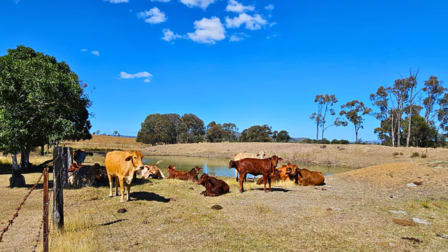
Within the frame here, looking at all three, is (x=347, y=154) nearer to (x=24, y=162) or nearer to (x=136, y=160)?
(x=136, y=160)

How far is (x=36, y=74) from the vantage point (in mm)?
12539

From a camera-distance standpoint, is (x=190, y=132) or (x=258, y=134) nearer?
(x=258, y=134)

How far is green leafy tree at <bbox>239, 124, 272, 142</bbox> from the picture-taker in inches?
3851

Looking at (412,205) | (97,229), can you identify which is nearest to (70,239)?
(97,229)

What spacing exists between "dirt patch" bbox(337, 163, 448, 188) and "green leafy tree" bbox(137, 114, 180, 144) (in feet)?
288

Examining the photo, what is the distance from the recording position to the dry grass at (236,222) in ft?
20.8

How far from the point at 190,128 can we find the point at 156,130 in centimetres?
1513

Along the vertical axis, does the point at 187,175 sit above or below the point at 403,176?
below

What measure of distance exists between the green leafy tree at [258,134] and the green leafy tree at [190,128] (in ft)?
63.3

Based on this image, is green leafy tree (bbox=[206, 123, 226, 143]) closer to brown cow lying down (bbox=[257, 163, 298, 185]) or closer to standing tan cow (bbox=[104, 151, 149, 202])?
brown cow lying down (bbox=[257, 163, 298, 185])

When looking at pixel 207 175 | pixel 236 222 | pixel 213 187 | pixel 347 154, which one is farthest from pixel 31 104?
pixel 347 154

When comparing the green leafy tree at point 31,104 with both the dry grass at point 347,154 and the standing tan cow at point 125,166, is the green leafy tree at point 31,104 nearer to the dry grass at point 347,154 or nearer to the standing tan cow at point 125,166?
the standing tan cow at point 125,166

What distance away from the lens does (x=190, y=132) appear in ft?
369

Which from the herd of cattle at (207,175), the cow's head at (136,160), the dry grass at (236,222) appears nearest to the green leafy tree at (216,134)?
the herd of cattle at (207,175)
